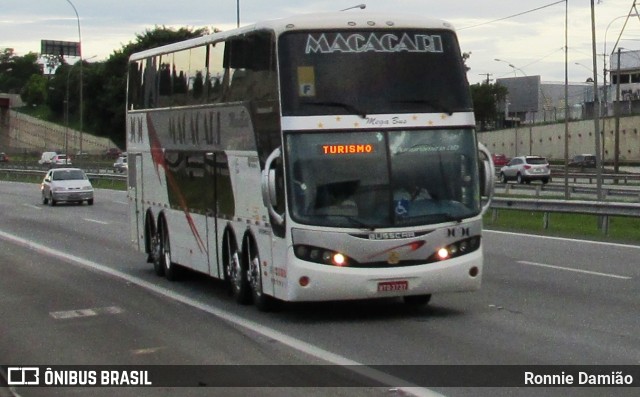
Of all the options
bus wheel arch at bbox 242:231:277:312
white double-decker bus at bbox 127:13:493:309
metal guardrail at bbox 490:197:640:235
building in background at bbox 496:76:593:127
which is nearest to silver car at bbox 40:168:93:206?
metal guardrail at bbox 490:197:640:235

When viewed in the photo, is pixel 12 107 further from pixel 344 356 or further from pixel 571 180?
pixel 344 356

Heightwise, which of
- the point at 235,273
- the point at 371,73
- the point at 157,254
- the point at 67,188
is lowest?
the point at 67,188

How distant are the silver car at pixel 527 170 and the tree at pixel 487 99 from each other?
44.3 metres

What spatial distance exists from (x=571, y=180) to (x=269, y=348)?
2157 inches

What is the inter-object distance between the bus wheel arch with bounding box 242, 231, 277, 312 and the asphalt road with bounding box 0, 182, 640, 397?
16 centimetres

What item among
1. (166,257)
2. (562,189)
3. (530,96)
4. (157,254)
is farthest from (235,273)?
(530,96)

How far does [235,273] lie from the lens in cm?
1519

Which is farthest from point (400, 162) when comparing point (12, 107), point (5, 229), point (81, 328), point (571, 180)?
point (12, 107)

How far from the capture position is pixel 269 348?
460 inches

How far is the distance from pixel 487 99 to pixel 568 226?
8297 centimetres

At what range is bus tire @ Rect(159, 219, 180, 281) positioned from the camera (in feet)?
60.7

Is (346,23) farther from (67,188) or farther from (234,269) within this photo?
(67,188)

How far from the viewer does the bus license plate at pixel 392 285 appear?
12992 mm

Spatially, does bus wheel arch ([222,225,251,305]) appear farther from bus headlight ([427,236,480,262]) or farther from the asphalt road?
bus headlight ([427,236,480,262])
